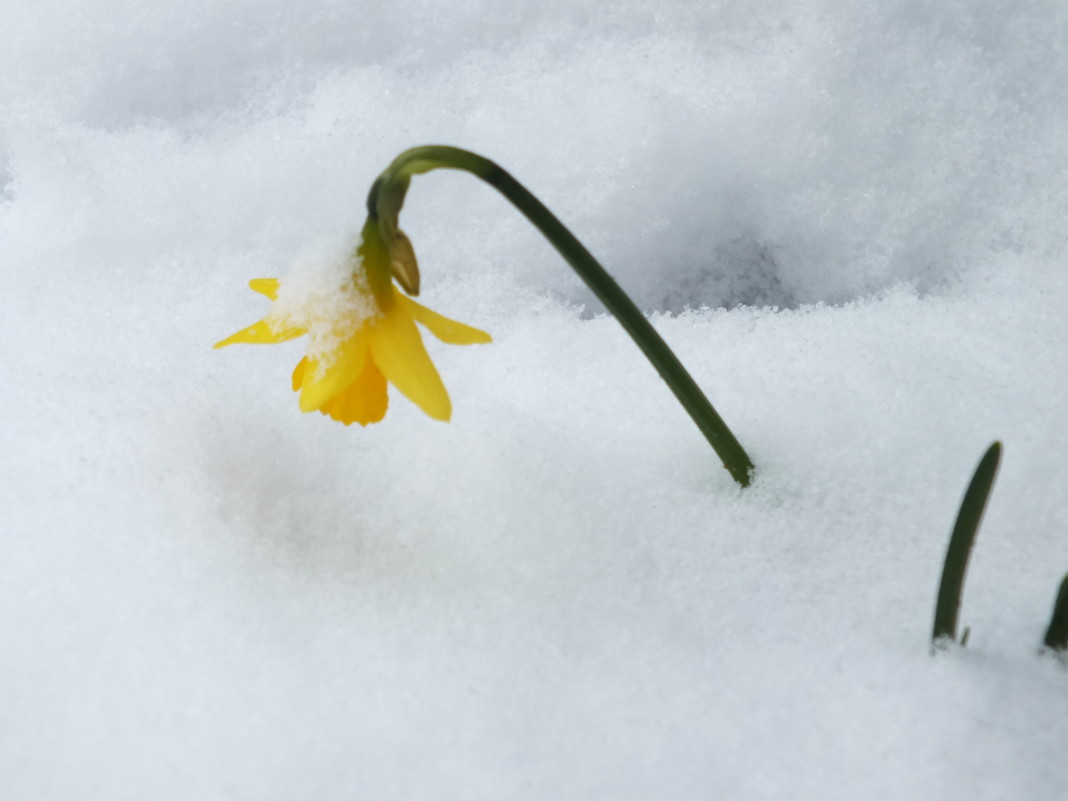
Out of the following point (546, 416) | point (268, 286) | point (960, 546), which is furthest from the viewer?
point (546, 416)

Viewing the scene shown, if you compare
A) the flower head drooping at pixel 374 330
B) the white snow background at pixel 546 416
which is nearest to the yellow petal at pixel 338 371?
the flower head drooping at pixel 374 330

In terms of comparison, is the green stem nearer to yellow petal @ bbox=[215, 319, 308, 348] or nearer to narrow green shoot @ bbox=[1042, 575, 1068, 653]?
yellow petal @ bbox=[215, 319, 308, 348]

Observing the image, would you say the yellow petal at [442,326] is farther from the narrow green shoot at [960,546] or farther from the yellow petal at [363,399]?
the narrow green shoot at [960,546]

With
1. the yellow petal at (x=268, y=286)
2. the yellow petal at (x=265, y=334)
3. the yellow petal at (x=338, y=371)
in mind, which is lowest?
the yellow petal at (x=338, y=371)

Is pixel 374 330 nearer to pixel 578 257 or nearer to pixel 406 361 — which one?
pixel 406 361

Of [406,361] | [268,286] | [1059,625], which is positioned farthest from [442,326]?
[1059,625]
